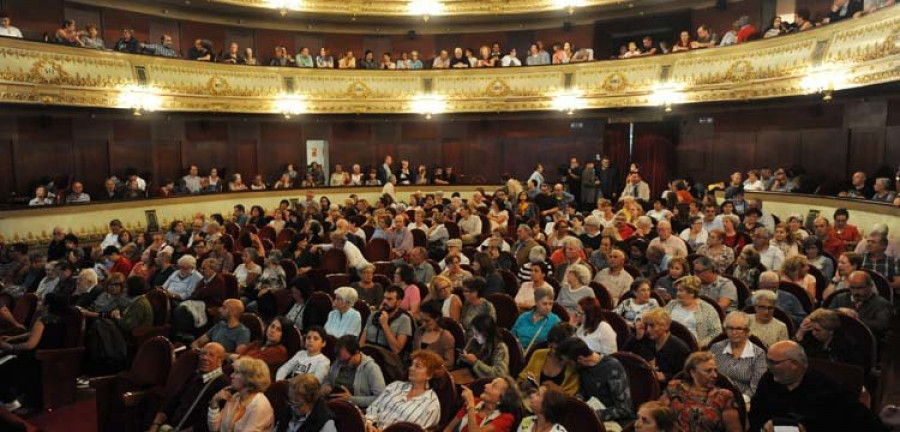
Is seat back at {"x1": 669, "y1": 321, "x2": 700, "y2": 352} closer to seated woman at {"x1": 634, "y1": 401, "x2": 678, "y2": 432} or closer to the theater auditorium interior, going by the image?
the theater auditorium interior

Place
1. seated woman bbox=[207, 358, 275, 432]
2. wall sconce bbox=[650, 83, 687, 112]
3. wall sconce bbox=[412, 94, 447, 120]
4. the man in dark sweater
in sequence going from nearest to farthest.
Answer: the man in dark sweater, seated woman bbox=[207, 358, 275, 432], wall sconce bbox=[650, 83, 687, 112], wall sconce bbox=[412, 94, 447, 120]

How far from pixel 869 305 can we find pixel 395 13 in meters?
15.9

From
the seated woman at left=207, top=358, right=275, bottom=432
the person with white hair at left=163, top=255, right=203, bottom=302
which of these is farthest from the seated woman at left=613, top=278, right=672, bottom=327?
the person with white hair at left=163, top=255, right=203, bottom=302

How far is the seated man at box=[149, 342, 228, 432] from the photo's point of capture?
15.4 ft

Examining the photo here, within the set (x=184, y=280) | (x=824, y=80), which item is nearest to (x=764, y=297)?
(x=184, y=280)

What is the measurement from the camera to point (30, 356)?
20.5 ft

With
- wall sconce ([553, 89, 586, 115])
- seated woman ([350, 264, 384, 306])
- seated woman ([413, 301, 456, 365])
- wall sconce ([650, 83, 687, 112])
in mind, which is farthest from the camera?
wall sconce ([553, 89, 586, 115])

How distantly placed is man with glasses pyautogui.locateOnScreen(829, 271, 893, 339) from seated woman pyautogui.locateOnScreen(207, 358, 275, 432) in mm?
4367

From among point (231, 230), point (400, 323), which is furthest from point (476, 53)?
point (400, 323)

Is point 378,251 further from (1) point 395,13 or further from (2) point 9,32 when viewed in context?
(1) point 395,13

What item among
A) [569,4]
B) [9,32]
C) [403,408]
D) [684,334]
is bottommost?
[403,408]

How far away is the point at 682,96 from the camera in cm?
1541

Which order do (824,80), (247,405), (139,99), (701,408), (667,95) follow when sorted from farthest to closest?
1. (667,95)
2. (139,99)
3. (824,80)
4. (247,405)
5. (701,408)

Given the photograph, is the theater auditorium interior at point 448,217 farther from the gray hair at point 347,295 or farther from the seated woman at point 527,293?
the seated woman at point 527,293
